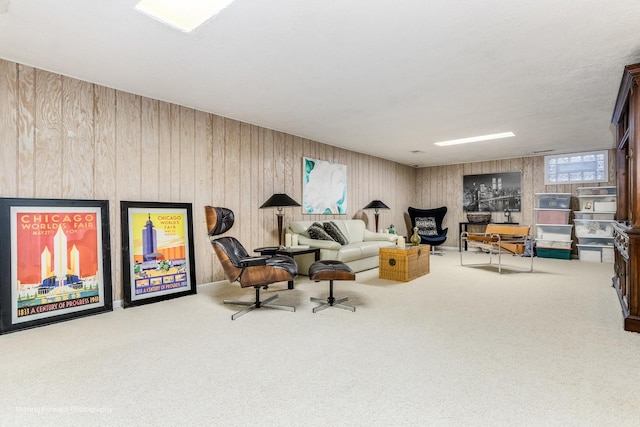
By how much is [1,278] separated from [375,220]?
6258 mm

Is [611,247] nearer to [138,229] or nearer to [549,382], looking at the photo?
[549,382]

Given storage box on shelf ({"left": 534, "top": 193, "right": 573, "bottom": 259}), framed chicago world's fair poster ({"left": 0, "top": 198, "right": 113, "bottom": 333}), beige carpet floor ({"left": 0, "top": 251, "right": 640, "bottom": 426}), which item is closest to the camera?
beige carpet floor ({"left": 0, "top": 251, "right": 640, "bottom": 426})

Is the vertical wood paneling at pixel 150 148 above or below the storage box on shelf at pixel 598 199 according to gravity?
above

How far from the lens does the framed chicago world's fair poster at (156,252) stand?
137 inches

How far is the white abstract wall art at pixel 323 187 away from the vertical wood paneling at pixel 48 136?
343 cm

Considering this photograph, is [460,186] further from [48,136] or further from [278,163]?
[48,136]

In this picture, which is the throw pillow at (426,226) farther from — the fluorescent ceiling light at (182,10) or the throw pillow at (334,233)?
the fluorescent ceiling light at (182,10)

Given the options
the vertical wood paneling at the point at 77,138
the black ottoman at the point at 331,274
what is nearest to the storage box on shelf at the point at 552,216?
the black ottoman at the point at 331,274

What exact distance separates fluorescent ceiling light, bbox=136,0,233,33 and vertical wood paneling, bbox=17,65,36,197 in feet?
5.44

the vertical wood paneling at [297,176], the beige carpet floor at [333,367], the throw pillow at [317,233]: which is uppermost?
the vertical wood paneling at [297,176]

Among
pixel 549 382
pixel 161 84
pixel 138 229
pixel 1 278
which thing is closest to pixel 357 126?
pixel 161 84

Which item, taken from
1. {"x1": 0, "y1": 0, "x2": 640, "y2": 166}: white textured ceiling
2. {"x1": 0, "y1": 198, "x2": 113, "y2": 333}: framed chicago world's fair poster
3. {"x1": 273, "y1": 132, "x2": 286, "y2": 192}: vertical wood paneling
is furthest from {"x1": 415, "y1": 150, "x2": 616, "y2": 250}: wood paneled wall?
{"x1": 0, "y1": 198, "x2": 113, "y2": 333}: framed chicago world's fair poster

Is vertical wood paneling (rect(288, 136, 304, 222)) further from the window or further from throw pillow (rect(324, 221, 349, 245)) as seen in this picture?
the window

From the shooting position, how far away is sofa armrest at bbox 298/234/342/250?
480 cm
